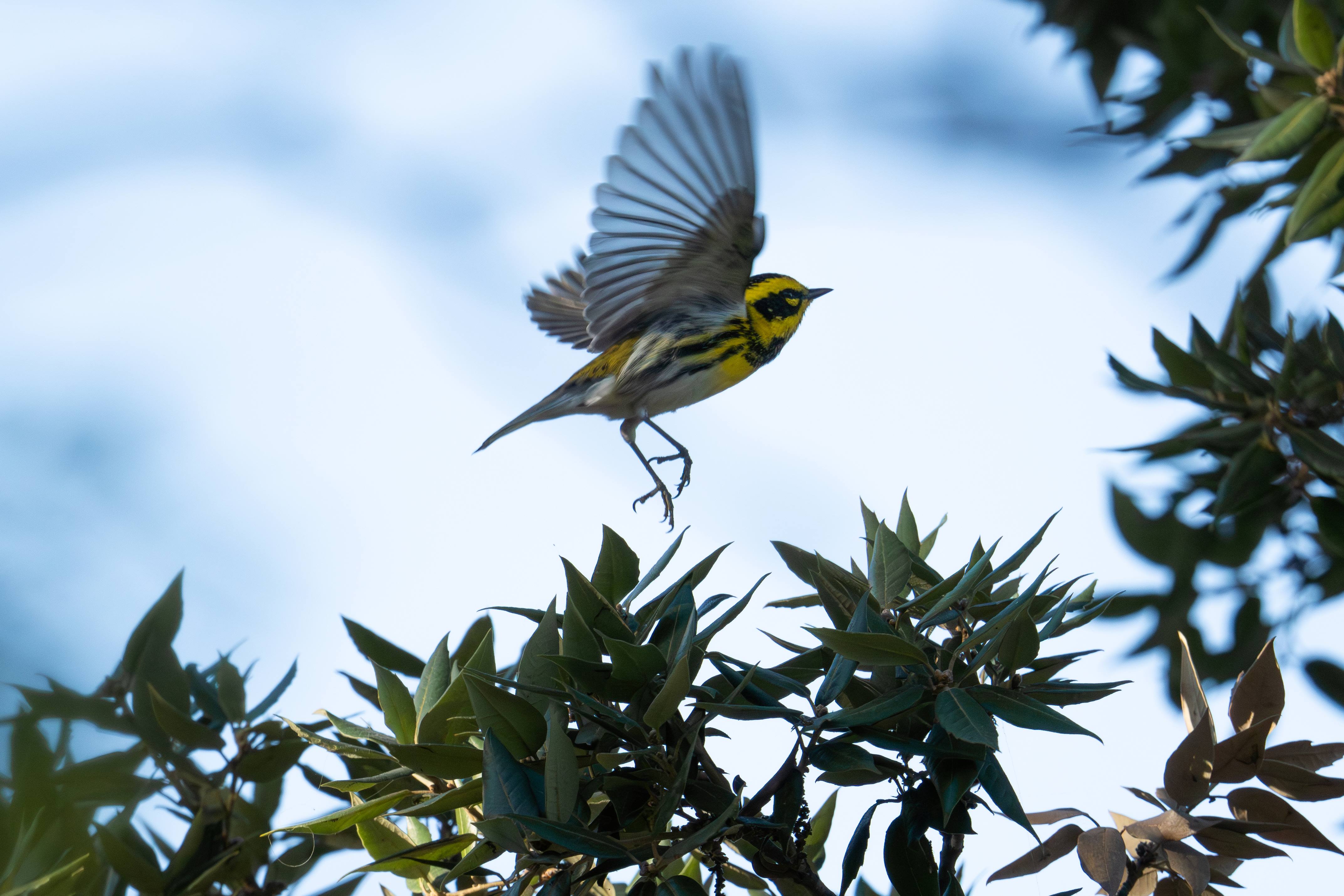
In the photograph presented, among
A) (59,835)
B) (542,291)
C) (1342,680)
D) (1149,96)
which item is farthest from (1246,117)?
(59,835)

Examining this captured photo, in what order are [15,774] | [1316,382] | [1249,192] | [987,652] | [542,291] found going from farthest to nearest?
[542,291] < [1249,192] < [1316,382] < [987,652] < [15,774]

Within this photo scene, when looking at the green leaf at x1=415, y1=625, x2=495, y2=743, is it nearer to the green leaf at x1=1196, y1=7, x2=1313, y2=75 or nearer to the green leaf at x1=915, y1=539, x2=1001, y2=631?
the green leaf at x1=915, y1=539, x2=1001, y2=631

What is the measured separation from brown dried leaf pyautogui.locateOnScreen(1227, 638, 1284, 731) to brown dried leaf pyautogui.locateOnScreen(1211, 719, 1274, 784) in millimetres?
21

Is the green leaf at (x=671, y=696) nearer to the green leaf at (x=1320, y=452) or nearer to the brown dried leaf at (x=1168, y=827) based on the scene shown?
the brown dried leaf at (x=1168, y=827)

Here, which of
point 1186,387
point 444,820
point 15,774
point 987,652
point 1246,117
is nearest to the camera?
point 15,774

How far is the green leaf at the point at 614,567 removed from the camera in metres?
1.31

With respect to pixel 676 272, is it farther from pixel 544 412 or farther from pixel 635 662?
pixel 635 662

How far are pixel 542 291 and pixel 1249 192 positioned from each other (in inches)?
77.0

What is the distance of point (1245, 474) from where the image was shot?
85.7 inches

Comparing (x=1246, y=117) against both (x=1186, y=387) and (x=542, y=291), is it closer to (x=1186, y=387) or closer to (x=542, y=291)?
(x=1186, y=387)

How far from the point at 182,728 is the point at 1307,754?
55.2 inches

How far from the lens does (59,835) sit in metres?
0.54

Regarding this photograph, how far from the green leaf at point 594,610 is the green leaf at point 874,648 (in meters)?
0.22

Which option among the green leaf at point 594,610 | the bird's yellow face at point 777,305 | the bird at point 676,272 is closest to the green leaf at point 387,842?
the green leaf at point 594,610
